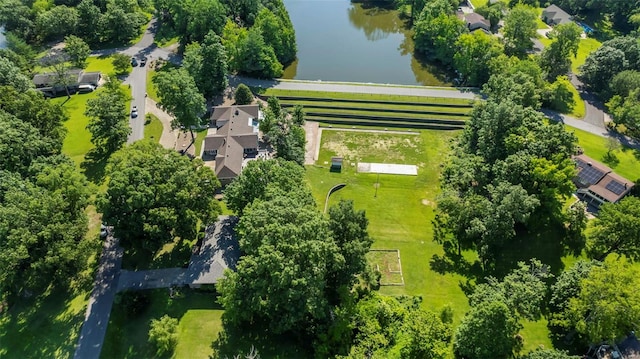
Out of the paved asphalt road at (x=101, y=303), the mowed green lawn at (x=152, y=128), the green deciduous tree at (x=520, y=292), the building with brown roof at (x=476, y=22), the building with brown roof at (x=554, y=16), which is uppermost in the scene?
the building with brown roof at (x=554, y=16)

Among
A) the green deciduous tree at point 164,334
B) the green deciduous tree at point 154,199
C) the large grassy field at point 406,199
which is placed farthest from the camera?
the large grassy field at point 406,199

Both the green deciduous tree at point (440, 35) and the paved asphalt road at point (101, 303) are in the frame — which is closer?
the paved asphalt road at point (101, 303)

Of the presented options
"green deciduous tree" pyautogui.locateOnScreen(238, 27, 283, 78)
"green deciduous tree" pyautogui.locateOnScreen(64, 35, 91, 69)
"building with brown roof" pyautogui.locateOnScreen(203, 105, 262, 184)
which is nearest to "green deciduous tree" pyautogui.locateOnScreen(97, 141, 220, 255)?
"building with brown roof" pyautogui.locateOnScreen(203, 105, 262, 184)

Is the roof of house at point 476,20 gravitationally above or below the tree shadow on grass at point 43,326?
above

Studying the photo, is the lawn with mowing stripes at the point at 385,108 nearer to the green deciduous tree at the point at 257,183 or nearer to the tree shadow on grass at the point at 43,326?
the green deciduous tree at the point at 257,183

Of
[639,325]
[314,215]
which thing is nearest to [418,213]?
[314,215]

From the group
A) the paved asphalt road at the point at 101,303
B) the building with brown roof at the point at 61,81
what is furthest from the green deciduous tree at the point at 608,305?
the building with brown roof at the point at 61,81

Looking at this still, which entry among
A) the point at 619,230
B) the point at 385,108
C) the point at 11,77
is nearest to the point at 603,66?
the point at 385,108
